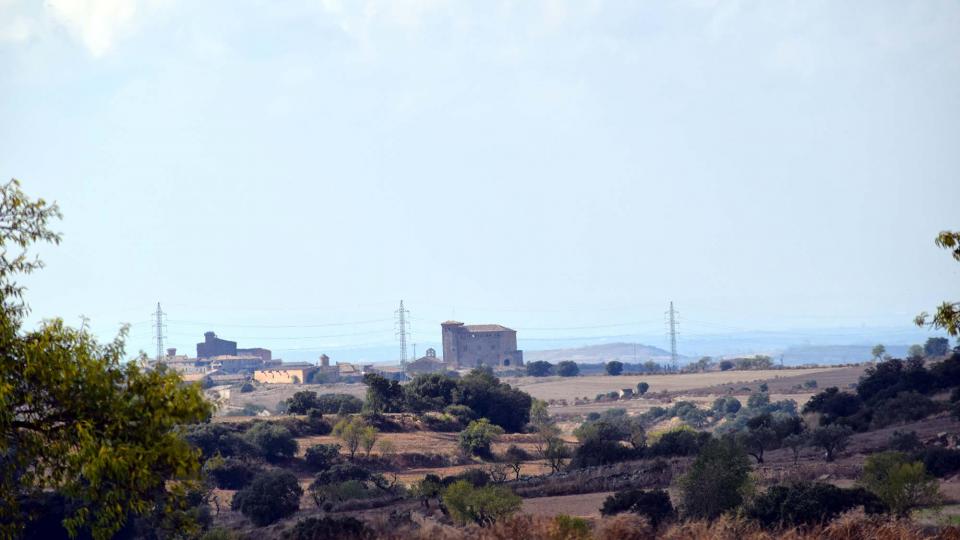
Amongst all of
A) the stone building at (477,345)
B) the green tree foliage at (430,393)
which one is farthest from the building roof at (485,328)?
the green tree foliage at (430,393)

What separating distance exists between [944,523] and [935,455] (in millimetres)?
14583

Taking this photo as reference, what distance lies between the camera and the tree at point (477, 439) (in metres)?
62.0

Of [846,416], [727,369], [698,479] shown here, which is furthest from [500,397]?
[727,369]

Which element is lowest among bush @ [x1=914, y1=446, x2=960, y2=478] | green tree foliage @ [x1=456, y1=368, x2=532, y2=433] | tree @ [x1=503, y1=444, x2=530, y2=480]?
tree @ [x1=503, y1=444, x2=530, y2=480]

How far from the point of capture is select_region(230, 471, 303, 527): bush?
130ft

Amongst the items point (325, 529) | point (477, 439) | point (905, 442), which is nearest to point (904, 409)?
point (905, 442)

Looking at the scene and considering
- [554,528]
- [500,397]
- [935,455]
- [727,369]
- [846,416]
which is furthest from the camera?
[727,369]

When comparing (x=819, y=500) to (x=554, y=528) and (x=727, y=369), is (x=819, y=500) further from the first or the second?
(x=727, y=369)

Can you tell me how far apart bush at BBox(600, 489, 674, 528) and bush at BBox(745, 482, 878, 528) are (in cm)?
239

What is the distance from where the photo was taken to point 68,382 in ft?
40.1

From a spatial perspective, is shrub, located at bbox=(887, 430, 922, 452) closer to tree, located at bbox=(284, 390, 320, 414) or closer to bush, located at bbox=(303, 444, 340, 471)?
bush, located at bbox=(303, 444, 340, 471)

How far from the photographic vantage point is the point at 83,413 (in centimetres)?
1243

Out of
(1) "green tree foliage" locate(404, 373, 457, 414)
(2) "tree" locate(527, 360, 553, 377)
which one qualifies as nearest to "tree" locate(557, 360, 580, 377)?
(2) "tree" locate(527, 360, 553, 377)

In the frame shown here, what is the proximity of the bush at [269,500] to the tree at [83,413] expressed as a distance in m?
26.5
